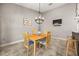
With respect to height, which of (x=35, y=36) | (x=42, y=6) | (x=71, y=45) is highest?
(x=42, y=6)

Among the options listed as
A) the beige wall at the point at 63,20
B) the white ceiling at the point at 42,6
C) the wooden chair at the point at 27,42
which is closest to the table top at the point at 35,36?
the wooden chair at the point at 27,42

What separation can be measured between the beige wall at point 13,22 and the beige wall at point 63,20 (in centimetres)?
27

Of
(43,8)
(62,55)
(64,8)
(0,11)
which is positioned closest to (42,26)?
(43,8)

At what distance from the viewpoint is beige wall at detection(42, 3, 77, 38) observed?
2.04 m

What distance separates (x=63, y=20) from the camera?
2068mm

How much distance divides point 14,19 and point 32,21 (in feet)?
1.21

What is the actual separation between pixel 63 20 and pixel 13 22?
102 centimetres

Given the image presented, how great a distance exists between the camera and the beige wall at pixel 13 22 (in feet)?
6.76

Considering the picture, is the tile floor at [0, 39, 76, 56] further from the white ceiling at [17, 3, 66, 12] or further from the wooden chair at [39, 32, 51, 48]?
the white ceiling at [17, 3, 66, 12]

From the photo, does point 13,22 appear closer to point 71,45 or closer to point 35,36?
point 35,36

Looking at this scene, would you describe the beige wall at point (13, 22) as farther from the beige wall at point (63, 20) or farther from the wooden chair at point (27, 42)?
the beige wall at point (63, 20)

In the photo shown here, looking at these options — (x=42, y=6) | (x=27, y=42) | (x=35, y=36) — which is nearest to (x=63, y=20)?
(x=42, y=6)

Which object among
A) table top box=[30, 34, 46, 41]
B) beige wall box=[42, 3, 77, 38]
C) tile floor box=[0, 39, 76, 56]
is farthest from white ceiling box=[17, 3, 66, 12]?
tile floor box=[0, 39, 76, 56]

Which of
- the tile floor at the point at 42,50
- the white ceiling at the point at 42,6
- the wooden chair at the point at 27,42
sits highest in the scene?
the white ceiling at the point at 42,6
